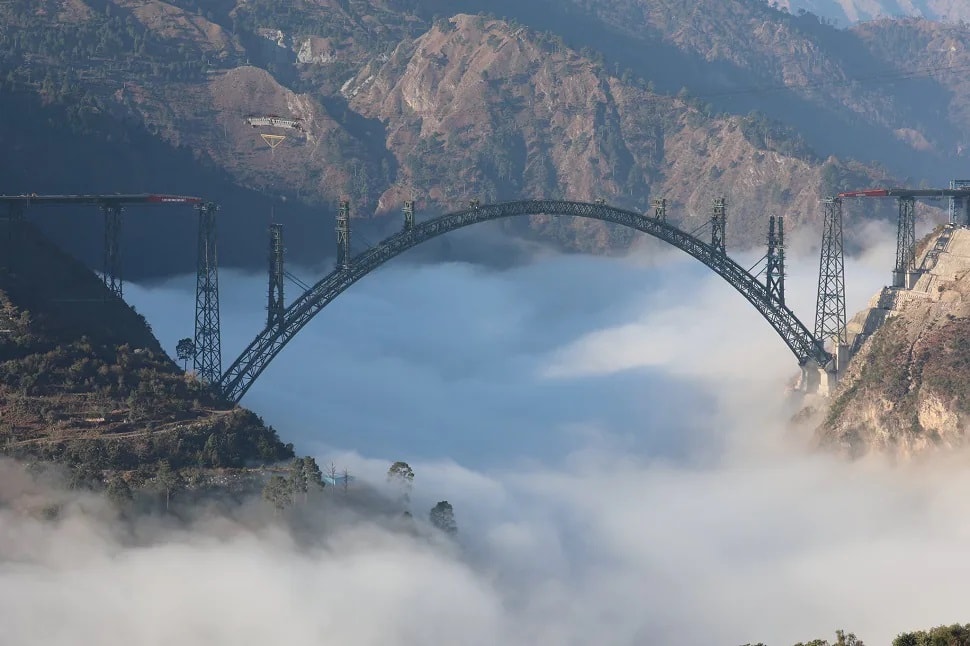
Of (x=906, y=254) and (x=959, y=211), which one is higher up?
(x=959, y=211)

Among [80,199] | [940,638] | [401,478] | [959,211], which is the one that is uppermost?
[959,211]

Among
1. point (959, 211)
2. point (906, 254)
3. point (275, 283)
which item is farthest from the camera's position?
point (959, 211)

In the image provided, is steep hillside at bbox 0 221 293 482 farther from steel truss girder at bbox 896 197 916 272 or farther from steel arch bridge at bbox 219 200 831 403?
steel truss girder at bbox 896 197 916 272

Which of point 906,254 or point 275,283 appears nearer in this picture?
point 275,283

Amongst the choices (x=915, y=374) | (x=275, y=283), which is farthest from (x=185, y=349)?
(x=915, y=374)

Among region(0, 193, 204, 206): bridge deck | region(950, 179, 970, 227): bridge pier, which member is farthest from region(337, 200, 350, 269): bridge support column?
region(950, 179, 970, 227): bridge pier

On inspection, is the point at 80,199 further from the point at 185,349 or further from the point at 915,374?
the point at 915,374

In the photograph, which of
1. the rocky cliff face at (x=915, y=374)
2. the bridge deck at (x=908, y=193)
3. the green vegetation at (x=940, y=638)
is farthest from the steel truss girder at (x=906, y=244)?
the green vegetation at (x=940, y=638)
